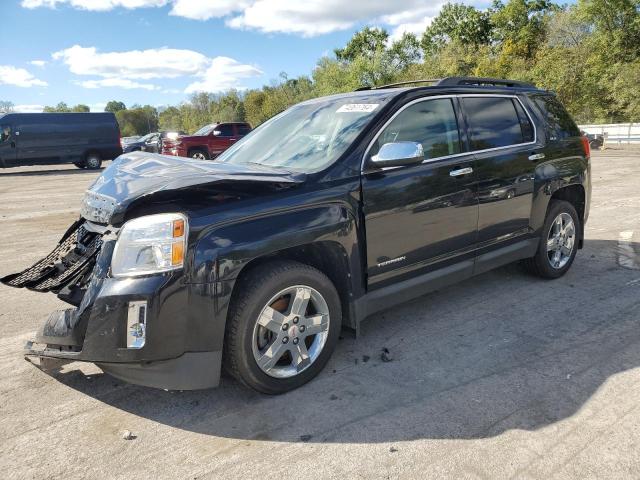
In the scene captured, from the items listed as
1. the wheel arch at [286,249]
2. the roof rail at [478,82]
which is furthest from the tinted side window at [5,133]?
the wheel arch at [286,249]

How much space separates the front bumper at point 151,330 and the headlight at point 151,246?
0.05 metres

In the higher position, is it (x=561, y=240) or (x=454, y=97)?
(x=454, y=97)

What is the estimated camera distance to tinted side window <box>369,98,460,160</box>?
142 inches

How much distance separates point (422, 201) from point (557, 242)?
217cm

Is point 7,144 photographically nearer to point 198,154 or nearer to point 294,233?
point 198,154

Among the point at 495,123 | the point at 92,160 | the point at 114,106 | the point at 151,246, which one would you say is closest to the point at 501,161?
Answer: the point at 495,123

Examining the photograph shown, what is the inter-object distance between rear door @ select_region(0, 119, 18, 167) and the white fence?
29.6 meters

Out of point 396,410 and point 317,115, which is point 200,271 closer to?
point 396,410

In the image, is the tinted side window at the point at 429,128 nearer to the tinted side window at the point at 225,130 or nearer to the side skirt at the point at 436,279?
the side skirt at the point at 436,279

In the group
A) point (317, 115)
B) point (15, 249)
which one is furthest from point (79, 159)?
point (317, 115)

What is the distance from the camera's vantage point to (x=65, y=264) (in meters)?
3.39

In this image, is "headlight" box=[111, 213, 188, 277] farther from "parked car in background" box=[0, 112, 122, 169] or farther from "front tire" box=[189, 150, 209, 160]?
"parked car in background" box=[0, 112, 122, 169]

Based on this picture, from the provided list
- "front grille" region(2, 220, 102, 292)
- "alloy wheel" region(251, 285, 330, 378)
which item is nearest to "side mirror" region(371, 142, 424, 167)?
"alloy wheel" region(251, 285, 330, 378)

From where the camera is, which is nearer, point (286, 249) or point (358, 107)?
point (286, 249)
